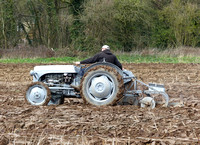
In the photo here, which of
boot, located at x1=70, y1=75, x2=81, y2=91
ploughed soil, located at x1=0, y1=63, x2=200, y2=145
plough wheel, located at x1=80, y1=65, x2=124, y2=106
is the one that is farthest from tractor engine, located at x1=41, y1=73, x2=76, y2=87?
ploughed soil, located at x1=0, y1=63, x2=200, y2=145

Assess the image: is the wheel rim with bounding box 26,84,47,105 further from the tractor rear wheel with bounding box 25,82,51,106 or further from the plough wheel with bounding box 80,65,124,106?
the plough wheel with bounding box 80,65,124,106

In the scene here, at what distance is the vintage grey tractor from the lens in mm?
7719

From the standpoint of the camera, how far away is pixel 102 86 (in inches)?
304

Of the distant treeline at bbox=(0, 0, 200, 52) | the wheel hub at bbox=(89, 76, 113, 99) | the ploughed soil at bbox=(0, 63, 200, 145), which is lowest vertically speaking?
the ploughed soil at bbox=(0, 63, 200, 145)

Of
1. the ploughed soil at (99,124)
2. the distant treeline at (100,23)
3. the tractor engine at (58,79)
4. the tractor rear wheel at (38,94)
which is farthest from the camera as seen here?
the distant treeline at (100,23)

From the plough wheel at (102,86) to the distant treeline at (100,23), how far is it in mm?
19476

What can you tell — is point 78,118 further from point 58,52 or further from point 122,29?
point 122,29

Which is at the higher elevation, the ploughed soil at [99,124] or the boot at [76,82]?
the boot at [76,82]

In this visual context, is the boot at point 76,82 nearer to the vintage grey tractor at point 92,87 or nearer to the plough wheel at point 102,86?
the vintage grey tractor at point 92,87

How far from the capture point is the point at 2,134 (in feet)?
18.4

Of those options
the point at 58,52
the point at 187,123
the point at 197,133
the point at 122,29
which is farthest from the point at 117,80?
the point at 122,29

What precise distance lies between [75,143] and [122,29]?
2474 cm

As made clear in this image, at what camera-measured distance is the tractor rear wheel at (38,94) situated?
8.02m

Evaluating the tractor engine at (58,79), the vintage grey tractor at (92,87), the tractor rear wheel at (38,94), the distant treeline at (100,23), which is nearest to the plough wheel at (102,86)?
the vintage grey tractor at (92,87)
